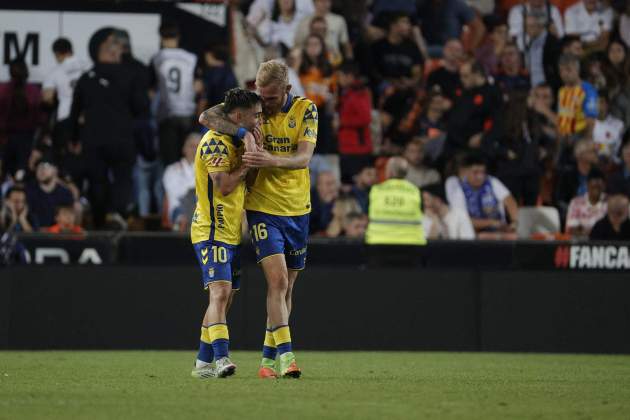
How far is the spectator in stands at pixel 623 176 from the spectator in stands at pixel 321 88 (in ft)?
12.1

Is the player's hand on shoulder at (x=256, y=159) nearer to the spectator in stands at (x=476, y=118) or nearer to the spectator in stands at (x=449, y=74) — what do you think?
the spectator in stands at (x=476, y=118)

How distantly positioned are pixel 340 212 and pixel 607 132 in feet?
15.3

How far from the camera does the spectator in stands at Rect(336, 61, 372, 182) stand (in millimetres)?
17703

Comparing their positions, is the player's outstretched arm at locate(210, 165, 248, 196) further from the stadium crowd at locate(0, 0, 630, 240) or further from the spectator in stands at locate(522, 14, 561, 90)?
the spectator in stands at locate(522, 14, 561, 90)

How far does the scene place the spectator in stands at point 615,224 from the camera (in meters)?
15.6

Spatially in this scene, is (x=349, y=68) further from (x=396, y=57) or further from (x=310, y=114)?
(x=310, y=114)

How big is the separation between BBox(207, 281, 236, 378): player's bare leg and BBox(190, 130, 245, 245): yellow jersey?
0.33 metres

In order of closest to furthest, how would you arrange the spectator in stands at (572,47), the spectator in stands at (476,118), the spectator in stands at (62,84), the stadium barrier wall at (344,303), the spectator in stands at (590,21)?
the stadium barrier wall at (344,303) < the spectator in stands at (62,84) < the spectator in stands at (476,118) < the spectator in stands at (572,47) < the spectator in stands at (590,21)

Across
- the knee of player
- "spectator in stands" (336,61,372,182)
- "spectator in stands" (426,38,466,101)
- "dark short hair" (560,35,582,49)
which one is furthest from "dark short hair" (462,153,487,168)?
the knee of player

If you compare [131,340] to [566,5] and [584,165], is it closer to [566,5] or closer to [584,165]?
[584,165]

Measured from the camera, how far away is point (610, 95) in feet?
62.8

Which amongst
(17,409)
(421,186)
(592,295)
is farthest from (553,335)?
(17,409)

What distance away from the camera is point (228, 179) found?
8914 millimetres

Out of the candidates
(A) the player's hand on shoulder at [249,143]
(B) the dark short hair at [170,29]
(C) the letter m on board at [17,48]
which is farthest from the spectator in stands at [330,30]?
(A) the player's hand on shoulder at [249,143]
